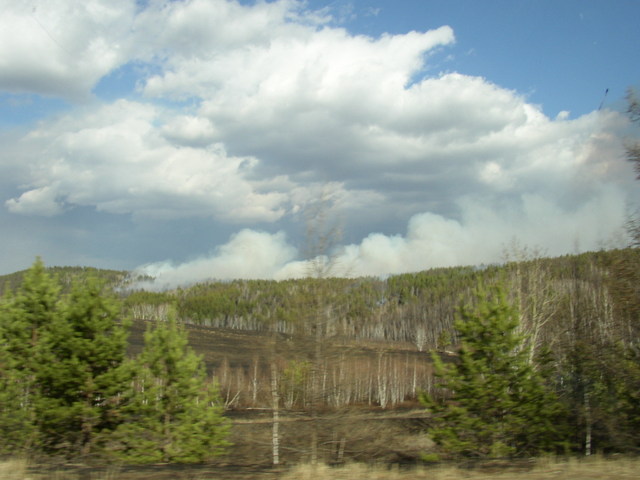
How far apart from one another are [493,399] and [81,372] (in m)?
15.7

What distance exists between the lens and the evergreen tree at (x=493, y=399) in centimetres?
1992

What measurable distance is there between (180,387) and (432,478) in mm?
16547

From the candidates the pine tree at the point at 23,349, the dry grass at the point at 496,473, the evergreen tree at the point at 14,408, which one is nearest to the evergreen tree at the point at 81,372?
the pine tree at the point at 23,349

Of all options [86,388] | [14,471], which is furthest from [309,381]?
[86,388]

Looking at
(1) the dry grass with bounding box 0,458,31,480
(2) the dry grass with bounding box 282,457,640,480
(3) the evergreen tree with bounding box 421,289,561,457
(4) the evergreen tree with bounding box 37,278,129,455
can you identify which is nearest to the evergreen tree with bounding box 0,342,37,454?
(4) the evergreen tree with bounding box 37,278,129,455

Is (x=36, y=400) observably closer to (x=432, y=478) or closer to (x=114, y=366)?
(x=114, y=366)

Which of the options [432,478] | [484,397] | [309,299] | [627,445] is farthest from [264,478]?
[484,397]

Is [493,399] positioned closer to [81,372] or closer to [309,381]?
[309,381]

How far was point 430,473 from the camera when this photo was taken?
9562 mm

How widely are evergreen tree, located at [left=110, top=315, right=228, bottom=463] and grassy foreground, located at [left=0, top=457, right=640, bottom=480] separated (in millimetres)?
10365

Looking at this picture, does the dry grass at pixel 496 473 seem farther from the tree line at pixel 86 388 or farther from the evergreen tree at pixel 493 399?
the tree line at pixel 86 388

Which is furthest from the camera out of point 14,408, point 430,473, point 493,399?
point 493,399

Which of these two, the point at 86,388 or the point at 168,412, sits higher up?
the point at 86,388

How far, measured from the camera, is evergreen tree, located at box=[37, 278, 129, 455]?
1988cm
